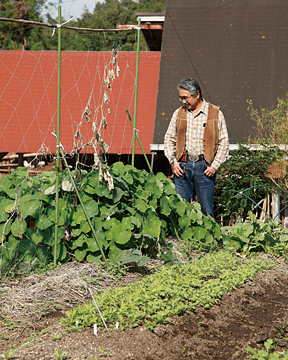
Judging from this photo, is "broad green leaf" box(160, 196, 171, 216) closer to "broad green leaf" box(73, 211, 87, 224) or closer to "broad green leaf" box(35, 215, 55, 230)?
"broad green leaf" box(73, 211, 87, 224)

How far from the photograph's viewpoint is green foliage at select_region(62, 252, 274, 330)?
2713 mm

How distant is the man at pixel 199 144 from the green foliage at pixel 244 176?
6.20 ft

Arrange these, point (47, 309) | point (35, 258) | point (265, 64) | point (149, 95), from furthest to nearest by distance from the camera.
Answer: point (149, 95) → point (265, 64) → point (35, 258) → point (47, 309)

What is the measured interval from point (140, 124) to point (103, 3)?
4160 centimetres

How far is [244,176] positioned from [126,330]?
4.44 metres

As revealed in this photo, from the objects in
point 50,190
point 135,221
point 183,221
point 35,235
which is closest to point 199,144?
point 183,221

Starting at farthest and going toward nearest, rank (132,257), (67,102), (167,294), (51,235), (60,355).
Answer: (67,102) < (51,235) < (132,257) < (167,294) < (60,355)

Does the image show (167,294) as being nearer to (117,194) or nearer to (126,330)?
(126,330)

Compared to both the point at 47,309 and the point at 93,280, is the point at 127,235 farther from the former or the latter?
the point at 47,309

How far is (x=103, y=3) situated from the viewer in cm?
4556

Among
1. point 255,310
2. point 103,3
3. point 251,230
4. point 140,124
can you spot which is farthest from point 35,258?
point 103,3

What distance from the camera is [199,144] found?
4520mm

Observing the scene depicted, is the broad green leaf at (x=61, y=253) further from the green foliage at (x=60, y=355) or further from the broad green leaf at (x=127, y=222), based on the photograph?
the green foliage at (x=60, y=355)

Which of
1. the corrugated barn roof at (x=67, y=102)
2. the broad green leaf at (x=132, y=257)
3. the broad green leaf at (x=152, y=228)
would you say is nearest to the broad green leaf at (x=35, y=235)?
the broad green leaf at (x=132, y=257)
